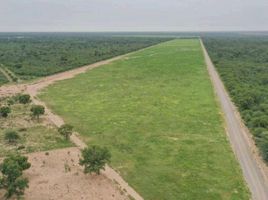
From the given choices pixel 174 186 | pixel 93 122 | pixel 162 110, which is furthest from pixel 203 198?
pixel 162 110

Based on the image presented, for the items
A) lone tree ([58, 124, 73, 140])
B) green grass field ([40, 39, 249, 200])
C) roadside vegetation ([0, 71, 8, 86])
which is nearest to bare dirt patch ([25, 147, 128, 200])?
green grass field ([40, 39, 249, 200])

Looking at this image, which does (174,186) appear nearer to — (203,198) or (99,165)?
(203,198)

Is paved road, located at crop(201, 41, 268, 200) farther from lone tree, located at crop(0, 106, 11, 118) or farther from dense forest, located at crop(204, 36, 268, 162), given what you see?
lone tree, located at crop(0, 106, 11, 118)

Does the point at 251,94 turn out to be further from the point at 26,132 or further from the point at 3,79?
the point at 3,79

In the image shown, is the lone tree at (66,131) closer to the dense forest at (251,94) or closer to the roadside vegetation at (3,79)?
the dense forest at (251,94)

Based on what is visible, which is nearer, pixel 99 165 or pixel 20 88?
pixel 99 165

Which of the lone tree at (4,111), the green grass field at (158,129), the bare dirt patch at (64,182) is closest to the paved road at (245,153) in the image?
the green grass field at (158,129)
